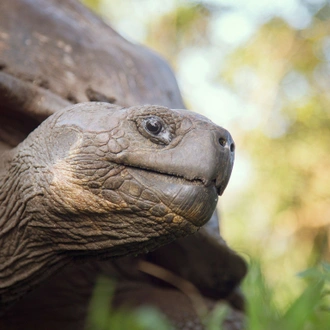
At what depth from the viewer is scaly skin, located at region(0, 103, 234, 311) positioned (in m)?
1.52

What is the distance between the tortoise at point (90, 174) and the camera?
1.54 metres

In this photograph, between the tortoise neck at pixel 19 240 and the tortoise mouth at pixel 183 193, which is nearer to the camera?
the tortoise mouth at pixel 183 193

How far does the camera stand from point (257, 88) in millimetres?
11742

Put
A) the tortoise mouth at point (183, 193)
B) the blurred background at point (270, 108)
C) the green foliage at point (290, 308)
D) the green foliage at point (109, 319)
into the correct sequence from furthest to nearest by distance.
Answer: the blurred background at point (270, 108)
the green foliage at point (109, 319)
the green foliage at point (290, 308)
the tortoise mouth at point (183, 193)

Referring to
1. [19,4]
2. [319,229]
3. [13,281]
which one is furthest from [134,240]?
[319,229]

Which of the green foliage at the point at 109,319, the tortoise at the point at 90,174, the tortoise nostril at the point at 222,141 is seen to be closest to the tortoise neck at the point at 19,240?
the tortoise at the point at 90,174

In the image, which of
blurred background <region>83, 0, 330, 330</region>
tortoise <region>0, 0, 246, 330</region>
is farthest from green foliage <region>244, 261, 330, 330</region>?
blurred background <region>83, 0, 330, 330</region>

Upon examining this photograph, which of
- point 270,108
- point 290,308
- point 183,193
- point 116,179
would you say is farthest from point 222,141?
point 270,108

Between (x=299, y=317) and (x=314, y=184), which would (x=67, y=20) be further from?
(x=314, y=184)

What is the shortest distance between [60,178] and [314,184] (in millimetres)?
8272

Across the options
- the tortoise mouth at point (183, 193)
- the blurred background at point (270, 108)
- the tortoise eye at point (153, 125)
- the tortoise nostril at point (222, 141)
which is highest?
the tortoise nostril at point (222, 141)

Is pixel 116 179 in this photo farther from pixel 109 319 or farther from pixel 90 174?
pixel 109 319

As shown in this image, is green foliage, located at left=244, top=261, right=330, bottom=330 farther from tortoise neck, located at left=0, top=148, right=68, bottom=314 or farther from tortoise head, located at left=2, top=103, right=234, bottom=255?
tortoise neck, located at left=0, top=148, right=68, bottom=314

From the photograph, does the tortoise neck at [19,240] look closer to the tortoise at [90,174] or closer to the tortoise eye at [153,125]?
the tortoise at [90,174]
